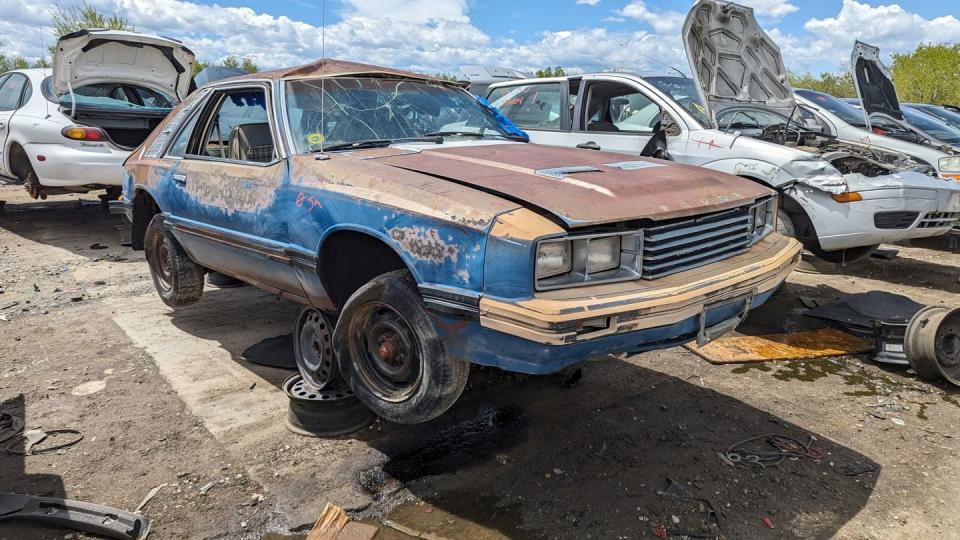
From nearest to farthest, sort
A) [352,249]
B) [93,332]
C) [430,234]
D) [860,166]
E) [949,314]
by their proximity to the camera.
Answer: [430,234] < [352,249] < [949,314] < [93,332] < [860,166]

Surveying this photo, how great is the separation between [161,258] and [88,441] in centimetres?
189

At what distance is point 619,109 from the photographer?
21.9 feet

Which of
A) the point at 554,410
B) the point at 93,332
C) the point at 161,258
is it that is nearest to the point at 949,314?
the point at 554,410

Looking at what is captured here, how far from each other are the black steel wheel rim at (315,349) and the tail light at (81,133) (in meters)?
4.91

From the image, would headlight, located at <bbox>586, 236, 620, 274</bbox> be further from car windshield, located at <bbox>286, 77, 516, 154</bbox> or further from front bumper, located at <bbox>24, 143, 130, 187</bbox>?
front bumper, located at <bbox>24, 143, 130, 187</bbox>

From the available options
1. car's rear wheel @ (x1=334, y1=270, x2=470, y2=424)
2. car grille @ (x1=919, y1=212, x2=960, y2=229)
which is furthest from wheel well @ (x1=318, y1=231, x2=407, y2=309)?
car grille @ (x1=919, y1=212, x2=960, y2=229)

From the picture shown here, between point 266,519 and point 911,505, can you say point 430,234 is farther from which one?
point 911,505

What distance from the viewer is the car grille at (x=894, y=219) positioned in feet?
17.7

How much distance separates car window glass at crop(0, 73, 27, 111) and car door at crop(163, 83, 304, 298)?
4.85 m

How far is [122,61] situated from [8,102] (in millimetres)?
1580

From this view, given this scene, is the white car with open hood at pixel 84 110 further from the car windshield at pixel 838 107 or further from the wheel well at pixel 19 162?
the car windshield at pixel 838 107

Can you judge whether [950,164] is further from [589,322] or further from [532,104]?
[589,322]

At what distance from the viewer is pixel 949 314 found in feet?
12.8

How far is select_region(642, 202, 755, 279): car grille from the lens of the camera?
8.41 feet
